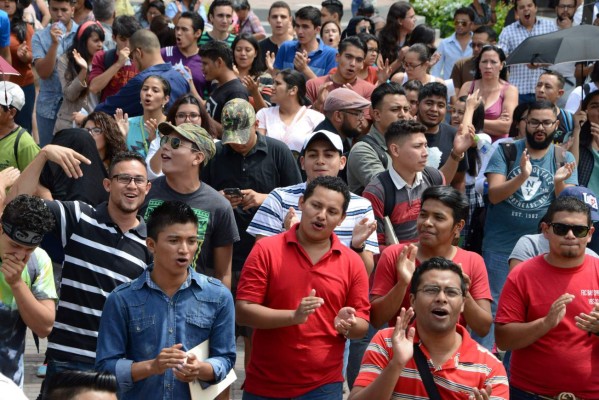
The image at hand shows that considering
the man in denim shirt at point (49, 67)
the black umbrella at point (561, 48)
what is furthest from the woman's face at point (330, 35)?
the black umbrella at point (561, 48)

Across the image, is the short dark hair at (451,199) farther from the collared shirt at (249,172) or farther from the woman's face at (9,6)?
the woman's face at (9,6)

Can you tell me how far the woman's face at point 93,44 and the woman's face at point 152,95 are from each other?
8.74 feet

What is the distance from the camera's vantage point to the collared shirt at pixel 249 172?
828 centimetres

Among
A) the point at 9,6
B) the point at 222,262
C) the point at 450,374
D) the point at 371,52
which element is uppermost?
the point at 9,6

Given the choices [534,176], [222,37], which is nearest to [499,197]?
[534,176]

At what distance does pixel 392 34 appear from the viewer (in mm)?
14391

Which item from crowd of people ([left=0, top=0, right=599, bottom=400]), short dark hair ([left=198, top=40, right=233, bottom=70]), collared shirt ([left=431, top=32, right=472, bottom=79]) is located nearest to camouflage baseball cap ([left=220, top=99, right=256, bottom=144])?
crowd of people ([left=0, top=0, right=599, bottom=400])

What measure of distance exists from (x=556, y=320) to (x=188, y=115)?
11.2 feet

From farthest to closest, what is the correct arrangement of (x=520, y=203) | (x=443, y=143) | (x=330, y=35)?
(x=330, y=35)
(x=443, y=143)
(x=520, y=203)

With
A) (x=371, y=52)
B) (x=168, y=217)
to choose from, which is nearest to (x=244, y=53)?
(x=371, y=52)

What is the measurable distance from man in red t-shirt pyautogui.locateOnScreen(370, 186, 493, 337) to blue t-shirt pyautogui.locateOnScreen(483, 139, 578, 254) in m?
2.12

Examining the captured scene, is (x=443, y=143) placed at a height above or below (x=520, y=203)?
above

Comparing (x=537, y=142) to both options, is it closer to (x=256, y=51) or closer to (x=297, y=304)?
(x=297, y=304)

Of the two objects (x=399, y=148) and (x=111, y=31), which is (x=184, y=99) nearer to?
(x=399, y=148)
